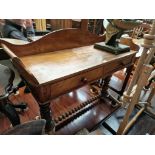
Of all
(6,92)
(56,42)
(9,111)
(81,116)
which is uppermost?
(56,42)

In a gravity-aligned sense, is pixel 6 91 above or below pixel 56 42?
below

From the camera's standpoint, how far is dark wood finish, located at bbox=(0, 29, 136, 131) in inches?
25.9

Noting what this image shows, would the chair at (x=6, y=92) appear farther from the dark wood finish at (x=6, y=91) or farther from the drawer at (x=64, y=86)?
the drawer at (x=64, y=86)

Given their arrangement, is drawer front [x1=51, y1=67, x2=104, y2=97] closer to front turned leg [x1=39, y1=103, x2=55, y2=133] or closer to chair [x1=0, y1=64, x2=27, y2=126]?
front turned leg [x1=39, y1=103, x2=55, y2=133]

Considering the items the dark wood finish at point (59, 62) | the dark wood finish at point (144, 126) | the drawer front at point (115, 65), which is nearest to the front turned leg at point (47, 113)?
the dark wood finish at point (59, 62)

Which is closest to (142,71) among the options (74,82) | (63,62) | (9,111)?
(74,82)

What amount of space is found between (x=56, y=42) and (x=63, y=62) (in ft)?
0.90

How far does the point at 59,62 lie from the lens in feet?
2.77

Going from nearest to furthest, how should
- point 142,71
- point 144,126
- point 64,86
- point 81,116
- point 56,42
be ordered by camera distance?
point 142,71
point 64,86
point 56,42
point 144,126
point 81,116

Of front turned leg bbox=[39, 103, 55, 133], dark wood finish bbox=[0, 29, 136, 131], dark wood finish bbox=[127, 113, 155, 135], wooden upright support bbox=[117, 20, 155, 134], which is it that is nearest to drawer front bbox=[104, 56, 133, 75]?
dark wood finish bbox=[0, 29, 136, 131]

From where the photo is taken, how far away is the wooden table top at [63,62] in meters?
0.70

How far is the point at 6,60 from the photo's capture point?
1.14 meters

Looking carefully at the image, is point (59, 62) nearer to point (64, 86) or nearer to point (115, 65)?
point (64, 86)

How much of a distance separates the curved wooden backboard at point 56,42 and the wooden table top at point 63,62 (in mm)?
40
